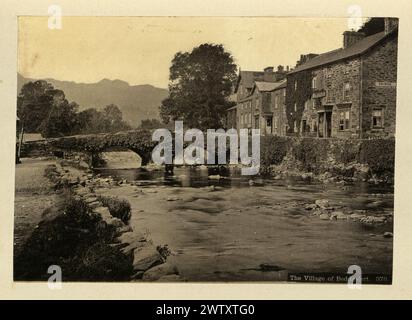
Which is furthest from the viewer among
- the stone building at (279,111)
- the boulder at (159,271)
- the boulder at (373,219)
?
the stone building at (279,111)

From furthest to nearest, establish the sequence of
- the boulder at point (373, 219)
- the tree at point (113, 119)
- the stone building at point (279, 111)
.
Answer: the stone building at point (279, 111), the tree at point (113, 119), the boulder at point (373, 219)

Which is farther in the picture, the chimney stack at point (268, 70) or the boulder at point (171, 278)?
the chimney stack at point (268, 70)

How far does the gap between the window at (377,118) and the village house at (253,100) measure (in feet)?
2.65

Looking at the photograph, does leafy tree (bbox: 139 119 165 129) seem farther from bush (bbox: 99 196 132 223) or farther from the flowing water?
bush (bbox: 99 196 132 223)

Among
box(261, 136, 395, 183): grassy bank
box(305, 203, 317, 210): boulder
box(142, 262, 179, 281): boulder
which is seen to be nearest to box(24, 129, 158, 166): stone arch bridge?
box(142, 262, 179, 281): boulder

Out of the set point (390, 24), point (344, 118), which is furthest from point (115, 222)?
point (390, 24)

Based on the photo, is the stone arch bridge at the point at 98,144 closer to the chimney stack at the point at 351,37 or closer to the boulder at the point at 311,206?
the boulder at the point at 311,206

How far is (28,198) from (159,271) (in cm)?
121

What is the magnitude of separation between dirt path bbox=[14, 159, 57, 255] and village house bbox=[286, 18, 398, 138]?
7.13 ft

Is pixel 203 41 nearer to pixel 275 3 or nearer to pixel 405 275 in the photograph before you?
pixel 275 3

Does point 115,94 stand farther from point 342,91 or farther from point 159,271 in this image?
point 342,91

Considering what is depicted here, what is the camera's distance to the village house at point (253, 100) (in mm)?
3938

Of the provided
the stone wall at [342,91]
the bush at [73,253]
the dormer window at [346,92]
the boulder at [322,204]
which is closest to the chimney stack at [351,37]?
the stone wall at [342,91]

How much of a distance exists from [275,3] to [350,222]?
1.86 m
